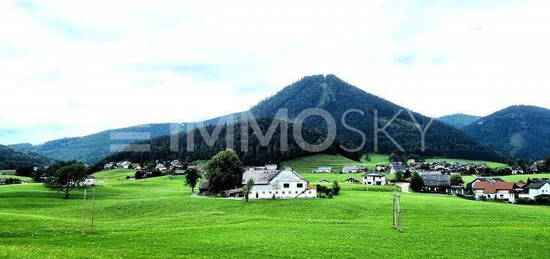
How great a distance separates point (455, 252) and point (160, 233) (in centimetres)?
2751

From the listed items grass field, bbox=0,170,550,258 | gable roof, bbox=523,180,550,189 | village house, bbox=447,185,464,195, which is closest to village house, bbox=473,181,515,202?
gable roof, bbox=523,180,550,189

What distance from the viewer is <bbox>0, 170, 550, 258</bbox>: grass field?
32.2 metres

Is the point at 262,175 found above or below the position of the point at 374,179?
above

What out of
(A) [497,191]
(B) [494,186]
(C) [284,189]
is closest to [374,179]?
(B) [494,186]

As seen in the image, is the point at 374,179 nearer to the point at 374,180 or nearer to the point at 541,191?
the point at 374,180

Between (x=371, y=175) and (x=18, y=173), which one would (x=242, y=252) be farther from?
(x=18, y=173)

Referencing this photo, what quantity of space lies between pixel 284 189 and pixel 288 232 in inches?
1937

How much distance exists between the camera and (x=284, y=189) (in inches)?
3642

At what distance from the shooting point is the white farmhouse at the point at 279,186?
89875 mm

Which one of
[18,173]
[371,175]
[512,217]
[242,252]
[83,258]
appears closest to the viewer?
[83,258]

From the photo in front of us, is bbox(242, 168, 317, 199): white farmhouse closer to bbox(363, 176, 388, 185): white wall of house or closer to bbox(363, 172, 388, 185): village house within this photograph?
bbox(363, 176, 388, 185): white wall of house

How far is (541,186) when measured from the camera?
110750 mm

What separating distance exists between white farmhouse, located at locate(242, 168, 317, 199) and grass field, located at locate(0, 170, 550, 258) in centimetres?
1376

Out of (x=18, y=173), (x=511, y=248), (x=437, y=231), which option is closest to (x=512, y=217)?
(x=437, y=231)
